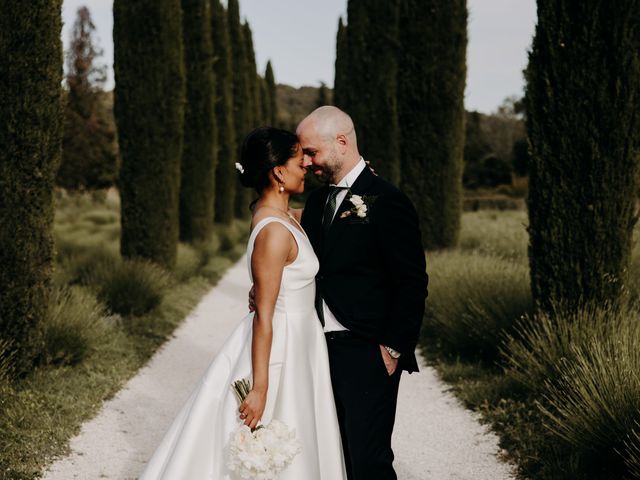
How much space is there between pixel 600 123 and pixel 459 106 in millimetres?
6907

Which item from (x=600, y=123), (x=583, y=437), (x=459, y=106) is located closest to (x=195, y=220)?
(x=459, y=106)

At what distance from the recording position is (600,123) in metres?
6.45

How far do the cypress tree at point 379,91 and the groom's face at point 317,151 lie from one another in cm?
1525

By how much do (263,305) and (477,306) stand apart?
204 inches

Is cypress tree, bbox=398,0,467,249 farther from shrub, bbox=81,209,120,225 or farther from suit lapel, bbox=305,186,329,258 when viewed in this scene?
shrub, bbox=81,209,120,225

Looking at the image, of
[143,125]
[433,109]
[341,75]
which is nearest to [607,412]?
[433,109]

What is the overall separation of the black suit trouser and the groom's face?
2.74 ft

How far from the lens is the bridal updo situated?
3.12 metres

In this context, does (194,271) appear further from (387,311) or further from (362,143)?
(387,311)

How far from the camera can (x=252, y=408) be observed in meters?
Answer: 2.97

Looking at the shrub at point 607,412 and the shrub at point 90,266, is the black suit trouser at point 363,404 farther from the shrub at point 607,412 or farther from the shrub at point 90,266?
the shrub at point 90,266

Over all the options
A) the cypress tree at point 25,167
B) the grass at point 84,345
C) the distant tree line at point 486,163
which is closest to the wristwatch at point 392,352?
the grass at point 84,345

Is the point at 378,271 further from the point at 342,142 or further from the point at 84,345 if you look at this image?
the point at 84,345

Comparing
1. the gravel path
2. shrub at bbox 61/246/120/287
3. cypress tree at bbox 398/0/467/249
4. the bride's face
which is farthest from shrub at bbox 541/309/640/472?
cypress tree at bbox 398/0/467/249
